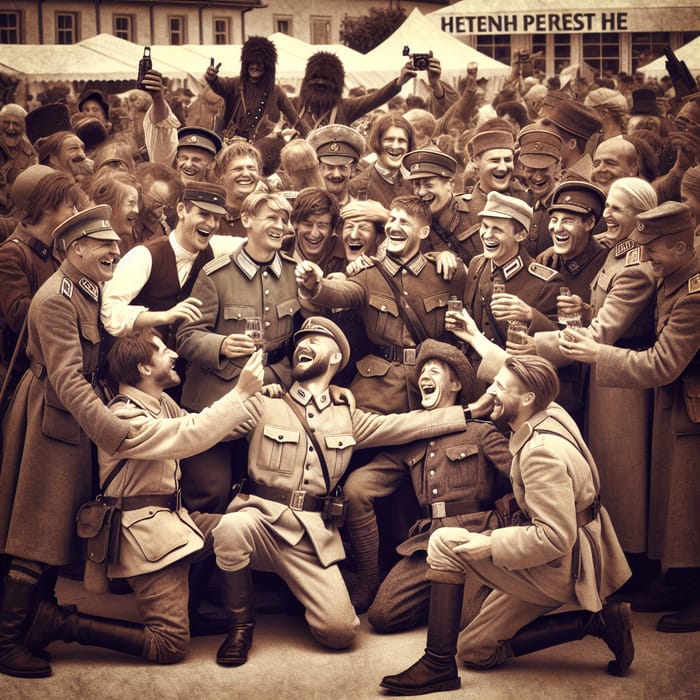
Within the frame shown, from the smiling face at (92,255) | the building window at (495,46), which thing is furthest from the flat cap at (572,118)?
the building window at (495,46)

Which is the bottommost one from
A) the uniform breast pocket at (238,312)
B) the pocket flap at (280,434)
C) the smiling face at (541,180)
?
the pocket flap at (280,434)

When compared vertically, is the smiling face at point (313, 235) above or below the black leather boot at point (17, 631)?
above

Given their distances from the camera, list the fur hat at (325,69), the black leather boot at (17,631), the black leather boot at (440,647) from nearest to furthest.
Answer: the black leather boot at (440,647)
the black leather boot at (17,631)
the fur hat at (325,69)

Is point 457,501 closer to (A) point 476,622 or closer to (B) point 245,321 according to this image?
(A) point 476,622

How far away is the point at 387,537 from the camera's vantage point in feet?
25.3

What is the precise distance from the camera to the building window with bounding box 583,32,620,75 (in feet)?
40.4

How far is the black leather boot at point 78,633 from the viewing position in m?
6.71

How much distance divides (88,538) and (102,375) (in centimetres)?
89

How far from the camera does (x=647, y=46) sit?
1166cm

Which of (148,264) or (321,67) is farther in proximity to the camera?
(321,67)

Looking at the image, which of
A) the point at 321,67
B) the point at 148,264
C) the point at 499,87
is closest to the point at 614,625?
the point at 148,264

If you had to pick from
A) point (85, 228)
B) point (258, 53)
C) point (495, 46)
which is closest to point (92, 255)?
point (85, 228)

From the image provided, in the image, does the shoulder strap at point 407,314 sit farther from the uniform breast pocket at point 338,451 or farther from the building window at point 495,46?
the building window at point 495,46

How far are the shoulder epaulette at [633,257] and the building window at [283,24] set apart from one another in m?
5.32
